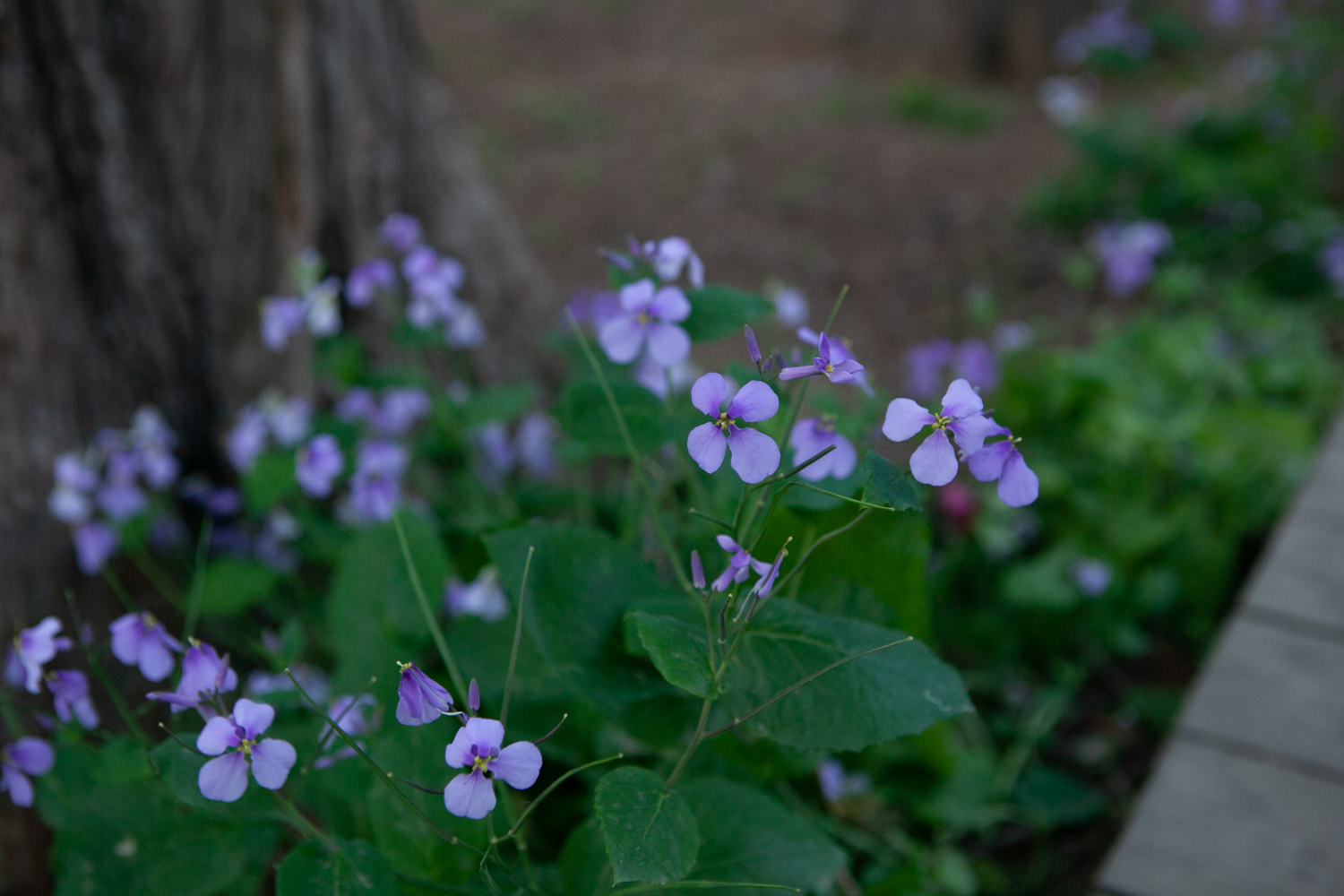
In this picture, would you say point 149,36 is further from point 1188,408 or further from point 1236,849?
point 1188,408

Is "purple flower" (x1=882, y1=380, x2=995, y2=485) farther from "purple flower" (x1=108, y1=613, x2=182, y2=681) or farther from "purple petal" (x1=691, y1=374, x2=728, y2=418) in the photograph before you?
"purple flower" (x1=108, y1=613, x2=182, y2=681)

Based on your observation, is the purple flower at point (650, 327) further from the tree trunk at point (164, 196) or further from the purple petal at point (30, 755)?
the tree trunk at point (164, 196)

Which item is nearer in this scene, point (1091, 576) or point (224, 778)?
point (224, 778)

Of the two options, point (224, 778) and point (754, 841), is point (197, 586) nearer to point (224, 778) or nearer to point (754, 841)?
point (224, 778)

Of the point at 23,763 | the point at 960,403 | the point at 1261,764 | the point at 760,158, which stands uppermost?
the point at 960,403

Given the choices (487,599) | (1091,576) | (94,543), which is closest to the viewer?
(487,599)

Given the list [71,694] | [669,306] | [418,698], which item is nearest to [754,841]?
[418,698]

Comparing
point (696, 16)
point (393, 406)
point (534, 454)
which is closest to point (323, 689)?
point (393, 406)
